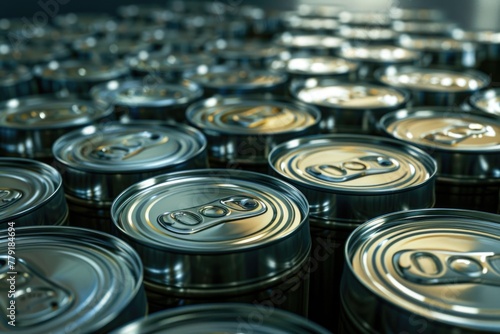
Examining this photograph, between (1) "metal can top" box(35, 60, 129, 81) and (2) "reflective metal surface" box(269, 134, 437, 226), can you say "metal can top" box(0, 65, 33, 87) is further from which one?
(2) "reflective metal surface" box(269, 134, 437, 226)

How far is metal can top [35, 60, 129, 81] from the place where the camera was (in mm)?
2287

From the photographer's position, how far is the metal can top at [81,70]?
2.29 meters

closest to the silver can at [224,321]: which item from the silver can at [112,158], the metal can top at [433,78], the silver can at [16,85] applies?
the silver can at [112,158]

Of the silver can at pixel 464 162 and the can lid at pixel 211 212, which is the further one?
the silver can at pixel 464 162

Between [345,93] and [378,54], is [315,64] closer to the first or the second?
[378,54]

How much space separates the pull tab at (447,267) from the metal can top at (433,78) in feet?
4.11

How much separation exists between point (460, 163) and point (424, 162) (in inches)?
3.5

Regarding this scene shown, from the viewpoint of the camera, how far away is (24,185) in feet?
4.34

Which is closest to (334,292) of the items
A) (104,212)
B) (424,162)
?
(424,162)

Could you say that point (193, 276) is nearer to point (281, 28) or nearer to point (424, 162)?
point (424, 162)

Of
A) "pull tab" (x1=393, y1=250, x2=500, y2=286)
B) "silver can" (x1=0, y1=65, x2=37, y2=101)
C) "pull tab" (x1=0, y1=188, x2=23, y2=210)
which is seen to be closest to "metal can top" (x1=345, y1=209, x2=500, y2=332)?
"pull tab" (x1=393, y1=250, x2=500, y2=286)

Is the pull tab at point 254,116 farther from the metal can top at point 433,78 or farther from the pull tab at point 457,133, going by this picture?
the metal can top at point 433,78

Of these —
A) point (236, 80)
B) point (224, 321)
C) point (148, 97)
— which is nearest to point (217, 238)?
point (224, 321)

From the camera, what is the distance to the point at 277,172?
129 cm
